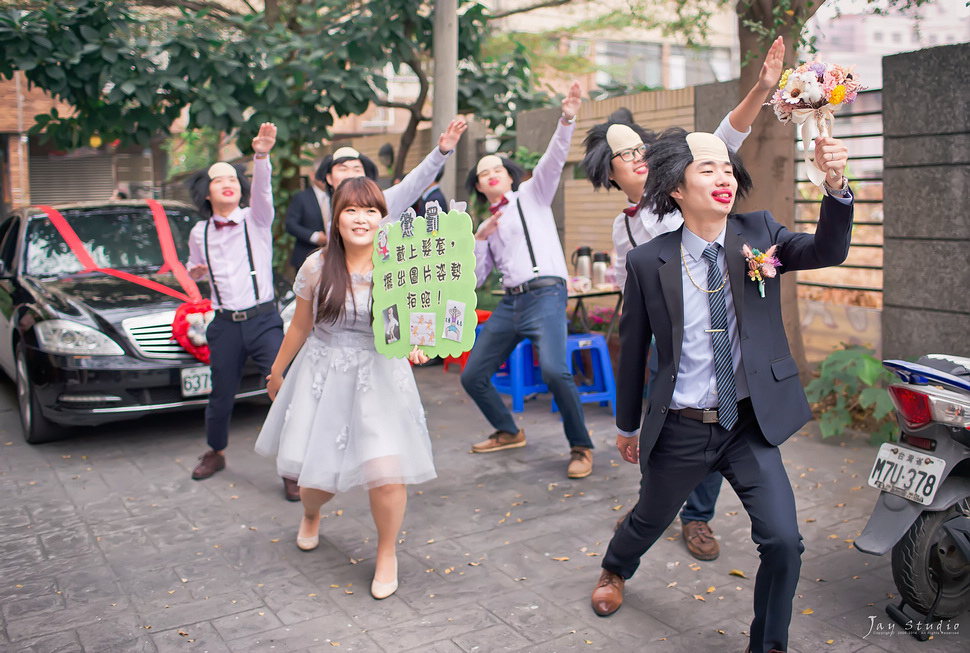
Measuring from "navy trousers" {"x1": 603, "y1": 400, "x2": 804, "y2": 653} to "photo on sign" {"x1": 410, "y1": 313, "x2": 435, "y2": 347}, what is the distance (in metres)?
1.05

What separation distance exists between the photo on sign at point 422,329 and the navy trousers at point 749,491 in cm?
105

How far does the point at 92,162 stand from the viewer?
25.9m

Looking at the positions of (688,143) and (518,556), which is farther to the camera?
(518,556)

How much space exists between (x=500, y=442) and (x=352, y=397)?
2318 millimetres

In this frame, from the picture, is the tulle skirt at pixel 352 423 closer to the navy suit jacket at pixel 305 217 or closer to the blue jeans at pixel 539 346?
the blue jeans at pixel 539 346

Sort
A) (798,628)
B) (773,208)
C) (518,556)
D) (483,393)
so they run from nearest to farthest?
(798,628)
(518,556)
(483,393)
(773,208)

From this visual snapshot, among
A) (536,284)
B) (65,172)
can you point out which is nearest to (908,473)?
(536,284)

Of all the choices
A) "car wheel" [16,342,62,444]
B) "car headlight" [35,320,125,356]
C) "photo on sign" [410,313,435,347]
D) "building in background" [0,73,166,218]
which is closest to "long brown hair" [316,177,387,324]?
"photo on sign" [410,313,435,347]

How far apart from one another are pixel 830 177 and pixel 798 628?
6.14 feet

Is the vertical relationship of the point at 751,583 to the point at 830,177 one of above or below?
below

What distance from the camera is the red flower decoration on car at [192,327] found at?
646 centimetres

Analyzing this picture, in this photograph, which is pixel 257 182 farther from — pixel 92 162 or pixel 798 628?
pixel 92 162

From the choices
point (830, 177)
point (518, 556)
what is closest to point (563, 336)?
point (518, 556)

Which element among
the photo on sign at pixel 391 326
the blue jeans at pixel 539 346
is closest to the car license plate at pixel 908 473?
the photo on sign at pixel 391 326
